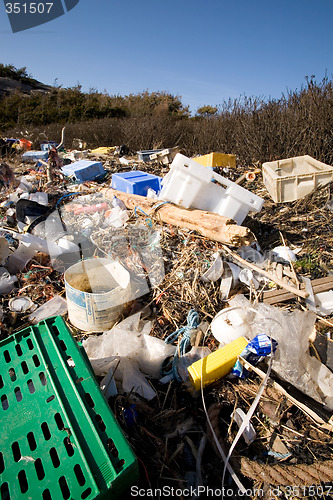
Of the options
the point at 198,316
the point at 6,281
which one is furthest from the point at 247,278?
the point at 6,281

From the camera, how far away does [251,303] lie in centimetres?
235

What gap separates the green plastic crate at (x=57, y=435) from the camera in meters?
0.90

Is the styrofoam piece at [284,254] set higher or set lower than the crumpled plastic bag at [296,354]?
higher

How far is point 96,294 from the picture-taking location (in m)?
1.95

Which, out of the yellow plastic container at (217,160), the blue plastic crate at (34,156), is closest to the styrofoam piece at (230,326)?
the yellow plastic container at (217,160)

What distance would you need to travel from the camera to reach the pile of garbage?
143 centimetres

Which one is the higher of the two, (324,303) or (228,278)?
(228,278)

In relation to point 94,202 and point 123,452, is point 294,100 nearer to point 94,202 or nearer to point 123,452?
point 94,202

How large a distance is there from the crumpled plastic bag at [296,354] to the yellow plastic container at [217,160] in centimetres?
396

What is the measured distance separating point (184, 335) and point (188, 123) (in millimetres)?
10789

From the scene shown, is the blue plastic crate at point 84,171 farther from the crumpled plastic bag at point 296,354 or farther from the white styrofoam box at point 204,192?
the crumpled plastic bag at point 296,354

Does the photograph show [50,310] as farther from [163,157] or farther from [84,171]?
[163,157]

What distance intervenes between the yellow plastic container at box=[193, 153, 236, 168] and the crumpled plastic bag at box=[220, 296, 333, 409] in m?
3.96

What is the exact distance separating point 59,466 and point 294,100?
8.43 m
